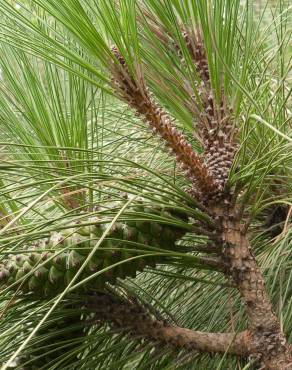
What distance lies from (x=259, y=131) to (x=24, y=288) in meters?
0.36

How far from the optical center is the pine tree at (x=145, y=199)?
23.7 inches

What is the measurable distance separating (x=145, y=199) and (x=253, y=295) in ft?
0.48

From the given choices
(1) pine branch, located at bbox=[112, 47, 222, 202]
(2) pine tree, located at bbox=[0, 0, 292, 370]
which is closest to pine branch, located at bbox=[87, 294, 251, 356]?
(2) pine tree, located at bbox=[0, 0, 292, 370]

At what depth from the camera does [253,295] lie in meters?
0.63

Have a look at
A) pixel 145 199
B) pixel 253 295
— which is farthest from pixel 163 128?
pixel 253 295

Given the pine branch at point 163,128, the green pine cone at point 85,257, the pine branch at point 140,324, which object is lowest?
the pine branch at point 140,324

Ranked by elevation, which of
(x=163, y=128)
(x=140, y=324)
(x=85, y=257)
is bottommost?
(x=140, y=324)

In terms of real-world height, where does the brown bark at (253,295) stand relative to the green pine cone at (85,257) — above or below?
below

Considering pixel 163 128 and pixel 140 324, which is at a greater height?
pixel 163 128

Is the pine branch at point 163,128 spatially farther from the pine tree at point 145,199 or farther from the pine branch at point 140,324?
the pine branch at point 140,324

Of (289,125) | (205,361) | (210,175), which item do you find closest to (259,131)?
(289,125)

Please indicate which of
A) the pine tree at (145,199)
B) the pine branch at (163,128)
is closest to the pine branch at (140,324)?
the pine tree at (145,199)

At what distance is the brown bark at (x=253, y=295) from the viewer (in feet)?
2.03

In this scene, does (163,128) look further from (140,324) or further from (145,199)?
(140,324)
